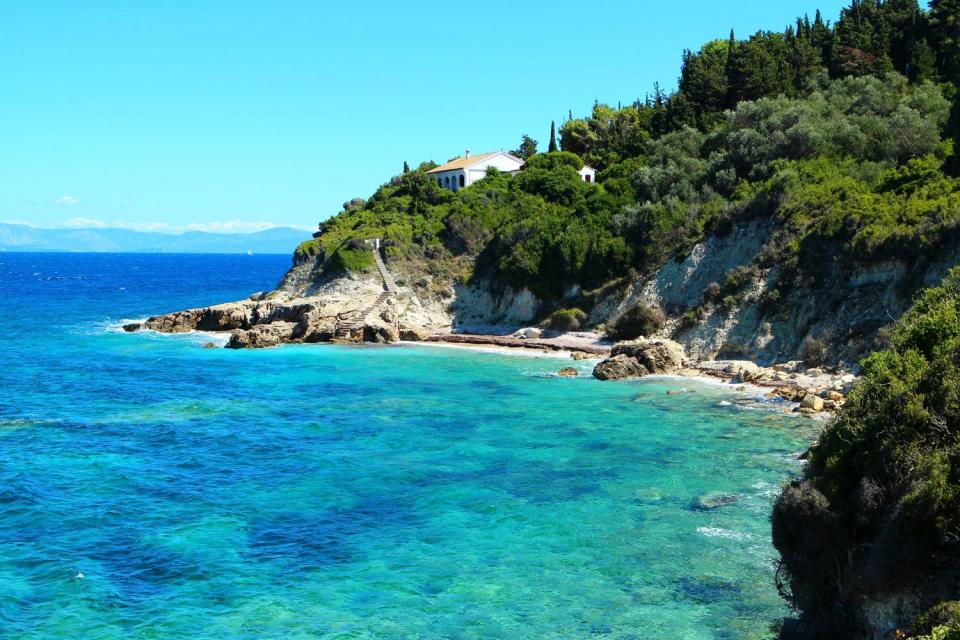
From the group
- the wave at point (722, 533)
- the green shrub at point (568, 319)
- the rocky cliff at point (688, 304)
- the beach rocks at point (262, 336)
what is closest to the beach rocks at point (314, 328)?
the rocky cliff at point (688, 304)

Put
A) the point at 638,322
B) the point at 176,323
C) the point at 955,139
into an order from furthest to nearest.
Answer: the point at 176,323 → the point at 638,322 → the point at 955,139

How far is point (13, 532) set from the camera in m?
22.1

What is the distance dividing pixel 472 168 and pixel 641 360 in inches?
1909

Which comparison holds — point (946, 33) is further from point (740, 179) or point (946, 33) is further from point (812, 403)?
point (812, 403)

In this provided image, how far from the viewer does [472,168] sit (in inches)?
3477

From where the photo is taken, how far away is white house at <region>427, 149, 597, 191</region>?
8812 cm

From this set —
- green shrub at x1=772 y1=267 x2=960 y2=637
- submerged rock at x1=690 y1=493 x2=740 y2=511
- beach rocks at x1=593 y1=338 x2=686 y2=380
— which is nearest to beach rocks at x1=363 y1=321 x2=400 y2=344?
beach rocks at x1=593 y1=338 x2=686 y2=380

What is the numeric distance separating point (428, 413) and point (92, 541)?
16.8 meters

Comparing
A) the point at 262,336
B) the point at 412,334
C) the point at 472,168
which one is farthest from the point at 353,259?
the point at 472,168

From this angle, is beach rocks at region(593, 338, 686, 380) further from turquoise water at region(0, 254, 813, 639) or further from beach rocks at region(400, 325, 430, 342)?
beach rocks at region(400, 325, 430, 342)

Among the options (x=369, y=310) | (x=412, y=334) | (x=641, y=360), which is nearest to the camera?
(x=641, y=360)

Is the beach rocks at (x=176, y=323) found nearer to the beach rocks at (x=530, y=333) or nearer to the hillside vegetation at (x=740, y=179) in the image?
the hillside vegetation at (x=740, y=179)

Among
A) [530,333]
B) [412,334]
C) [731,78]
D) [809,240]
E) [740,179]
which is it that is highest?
[731,78]

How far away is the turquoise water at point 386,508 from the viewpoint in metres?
17.7
